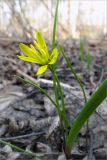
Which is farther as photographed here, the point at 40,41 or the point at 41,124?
the point at 41,124

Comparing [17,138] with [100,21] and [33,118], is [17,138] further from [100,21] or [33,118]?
[100,21]

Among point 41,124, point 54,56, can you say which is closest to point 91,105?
point 54,56

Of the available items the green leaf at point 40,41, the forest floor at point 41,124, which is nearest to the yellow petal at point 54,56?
the green leaf at point 40,41

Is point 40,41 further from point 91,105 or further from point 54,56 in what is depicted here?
point 91,105

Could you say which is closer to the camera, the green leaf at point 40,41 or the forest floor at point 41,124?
the green leaf at point 40,41

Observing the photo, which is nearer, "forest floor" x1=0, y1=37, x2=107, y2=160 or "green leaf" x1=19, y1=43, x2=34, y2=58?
"green leaf" x1=19, y1=43, x2=34, y2=58

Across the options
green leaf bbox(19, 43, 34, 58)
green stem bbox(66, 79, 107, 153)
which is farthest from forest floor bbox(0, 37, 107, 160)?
green leaf bbox(19, 43, 34, 58)

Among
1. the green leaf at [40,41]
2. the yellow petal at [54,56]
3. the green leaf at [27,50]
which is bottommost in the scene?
the yellow petal at [54,56]

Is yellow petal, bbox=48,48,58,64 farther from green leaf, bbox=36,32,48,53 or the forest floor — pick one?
the forest floor

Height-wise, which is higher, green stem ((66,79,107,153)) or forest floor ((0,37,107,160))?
green stem ((66,79,107,153))

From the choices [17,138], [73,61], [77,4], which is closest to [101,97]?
[17,138]

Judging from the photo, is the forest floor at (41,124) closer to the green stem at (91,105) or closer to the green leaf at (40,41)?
the green stem at (91,105)

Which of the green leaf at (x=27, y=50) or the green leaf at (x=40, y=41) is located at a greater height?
the green leaf at (x=40, y=41)
